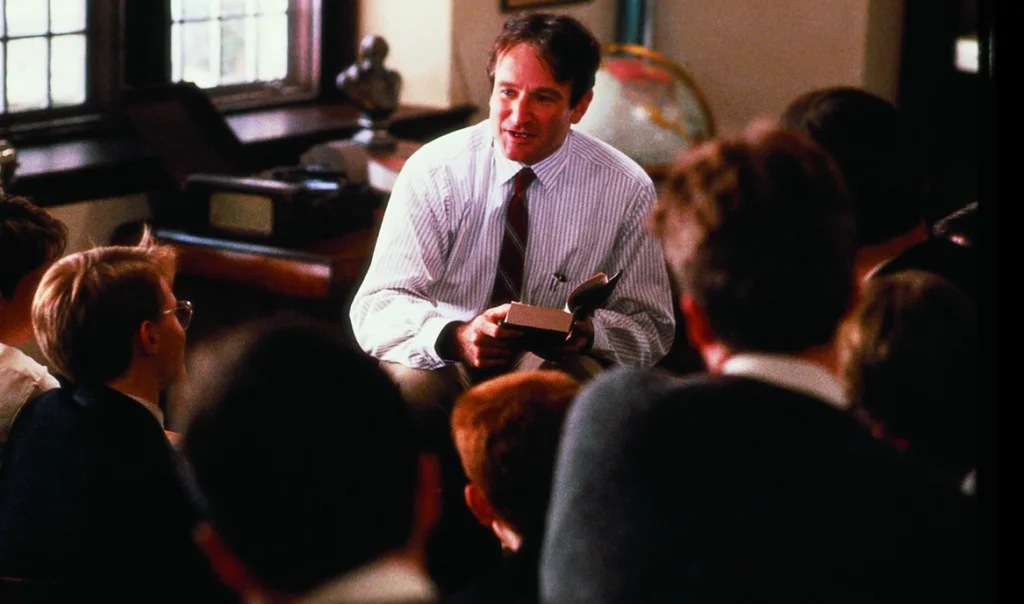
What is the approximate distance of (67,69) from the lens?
3738 mm

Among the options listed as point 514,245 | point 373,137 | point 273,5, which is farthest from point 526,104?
point 273,5

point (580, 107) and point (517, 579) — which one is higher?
point (580, 107)

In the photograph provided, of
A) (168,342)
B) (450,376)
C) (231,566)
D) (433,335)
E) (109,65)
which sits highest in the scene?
(109,65)

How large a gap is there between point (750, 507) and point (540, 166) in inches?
67.3

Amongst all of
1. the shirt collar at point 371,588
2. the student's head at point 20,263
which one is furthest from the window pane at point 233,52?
the shirt collar at point 371,588

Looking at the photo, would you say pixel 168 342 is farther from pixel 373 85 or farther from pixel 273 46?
pixel 273 46

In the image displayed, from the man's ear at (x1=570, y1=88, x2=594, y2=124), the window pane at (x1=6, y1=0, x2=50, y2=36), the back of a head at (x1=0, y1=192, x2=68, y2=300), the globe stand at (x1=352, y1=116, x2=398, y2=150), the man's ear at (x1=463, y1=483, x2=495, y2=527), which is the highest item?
the window pane at (x1=6, y1=0, x2=50, y2=36)

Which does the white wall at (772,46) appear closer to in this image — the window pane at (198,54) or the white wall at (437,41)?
the white wall at (437,41)

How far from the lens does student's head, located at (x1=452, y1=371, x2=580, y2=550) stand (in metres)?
1.86

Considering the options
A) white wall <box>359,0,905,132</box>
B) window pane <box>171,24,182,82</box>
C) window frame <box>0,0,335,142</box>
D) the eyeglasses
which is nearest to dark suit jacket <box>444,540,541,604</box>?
the eyeglasses

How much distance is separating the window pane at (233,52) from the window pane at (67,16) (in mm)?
569

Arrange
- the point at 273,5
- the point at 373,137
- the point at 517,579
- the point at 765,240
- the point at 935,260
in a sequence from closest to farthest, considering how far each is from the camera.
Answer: the point at 765,240 → the point at 517,579 → the point at 935,260 → the point at 373,137 → the point at 273,5

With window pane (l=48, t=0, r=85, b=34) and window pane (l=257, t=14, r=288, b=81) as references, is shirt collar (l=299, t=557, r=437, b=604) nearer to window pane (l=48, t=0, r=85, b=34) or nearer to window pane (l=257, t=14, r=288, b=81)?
window pane (l=48, t=0, r=85, b=34)

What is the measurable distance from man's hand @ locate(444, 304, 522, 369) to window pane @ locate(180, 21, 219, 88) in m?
1.84
